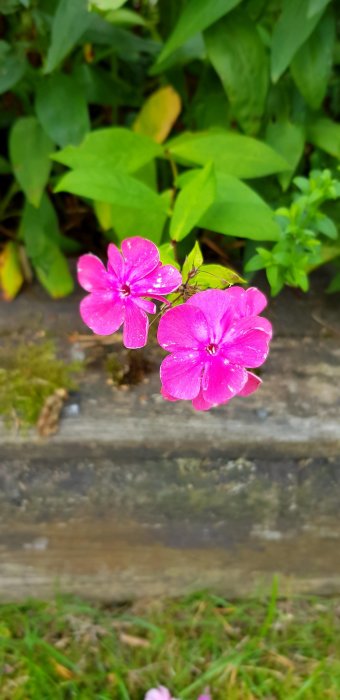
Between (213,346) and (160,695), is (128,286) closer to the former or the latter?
(213,346)

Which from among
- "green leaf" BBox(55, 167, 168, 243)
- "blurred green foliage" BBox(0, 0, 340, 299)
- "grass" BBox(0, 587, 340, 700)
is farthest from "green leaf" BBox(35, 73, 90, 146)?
"grass" BBox(0, 587, 340, 700)

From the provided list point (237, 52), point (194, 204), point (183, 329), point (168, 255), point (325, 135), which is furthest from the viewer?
point (325, 135)

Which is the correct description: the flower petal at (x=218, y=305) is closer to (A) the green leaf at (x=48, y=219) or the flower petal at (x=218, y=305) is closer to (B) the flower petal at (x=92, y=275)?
(B) the flower petal at (x=92, y=275)

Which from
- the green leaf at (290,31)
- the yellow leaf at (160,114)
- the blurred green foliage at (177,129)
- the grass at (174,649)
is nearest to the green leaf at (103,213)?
the blurred green foliage at (177,129)

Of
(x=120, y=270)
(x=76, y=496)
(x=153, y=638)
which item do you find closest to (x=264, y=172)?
(x=120, y=270)

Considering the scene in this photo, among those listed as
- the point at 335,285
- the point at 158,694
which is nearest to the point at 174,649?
the point at 158,694

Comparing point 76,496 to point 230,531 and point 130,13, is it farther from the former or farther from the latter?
point 130,13
